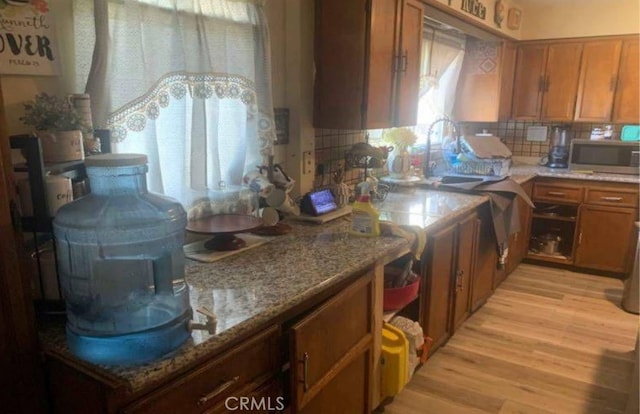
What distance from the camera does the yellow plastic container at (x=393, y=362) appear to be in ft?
6.83

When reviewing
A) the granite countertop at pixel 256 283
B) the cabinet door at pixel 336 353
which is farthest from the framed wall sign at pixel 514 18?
the cabinet door at pixel 336 353

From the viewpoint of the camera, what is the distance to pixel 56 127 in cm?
130

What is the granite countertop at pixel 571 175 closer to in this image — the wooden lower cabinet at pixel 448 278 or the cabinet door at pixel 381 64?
the wooden lower cabinet at pixel 448 278

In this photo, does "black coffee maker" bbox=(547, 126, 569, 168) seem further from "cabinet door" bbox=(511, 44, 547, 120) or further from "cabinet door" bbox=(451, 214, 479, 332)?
"cabinet door" bbox=(451, 214, 479, 332)

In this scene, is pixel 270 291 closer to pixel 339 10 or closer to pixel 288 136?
pixel 288 136

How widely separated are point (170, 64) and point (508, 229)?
2.42 metres

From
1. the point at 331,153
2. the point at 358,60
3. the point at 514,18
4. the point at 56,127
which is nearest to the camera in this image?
the point at 56,127

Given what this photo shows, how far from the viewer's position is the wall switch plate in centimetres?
466

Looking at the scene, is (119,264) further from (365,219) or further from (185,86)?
(365,219)

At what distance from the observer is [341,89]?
2445 millimetres

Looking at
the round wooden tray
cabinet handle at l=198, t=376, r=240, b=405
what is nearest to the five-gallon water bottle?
cabinet handle at l=198, t=376, r=240, b=405

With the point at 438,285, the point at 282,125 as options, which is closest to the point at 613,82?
the point at 438,285

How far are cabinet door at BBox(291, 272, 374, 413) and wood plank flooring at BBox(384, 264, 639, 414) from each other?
0.61 meters

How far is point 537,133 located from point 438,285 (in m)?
2.90
